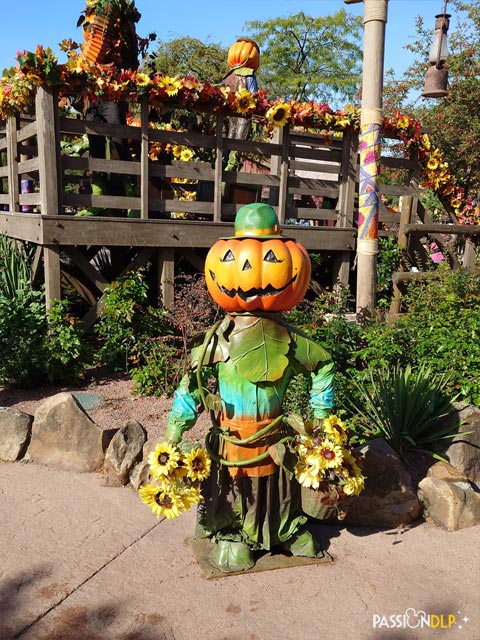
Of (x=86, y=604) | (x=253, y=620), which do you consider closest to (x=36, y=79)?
(x=86, y=604)

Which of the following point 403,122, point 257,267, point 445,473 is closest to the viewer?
point 257,267

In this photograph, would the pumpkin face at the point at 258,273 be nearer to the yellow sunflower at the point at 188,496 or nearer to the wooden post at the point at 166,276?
the yellow sunflower at the point at 188,496

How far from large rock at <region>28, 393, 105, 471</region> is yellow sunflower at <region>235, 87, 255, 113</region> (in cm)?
366

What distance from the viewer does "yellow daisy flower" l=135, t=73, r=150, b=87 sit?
17.0ft

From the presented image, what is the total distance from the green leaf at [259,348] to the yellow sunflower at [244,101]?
3905 millimetres

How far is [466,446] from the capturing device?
3615mm

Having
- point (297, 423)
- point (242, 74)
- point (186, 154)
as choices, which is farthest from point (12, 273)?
point (297, 423)

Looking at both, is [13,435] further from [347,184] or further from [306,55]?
[306,55]

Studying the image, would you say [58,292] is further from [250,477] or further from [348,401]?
[250,477]

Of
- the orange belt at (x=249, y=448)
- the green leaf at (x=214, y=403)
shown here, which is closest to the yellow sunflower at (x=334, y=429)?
the orange belt at (x=249, y=448)

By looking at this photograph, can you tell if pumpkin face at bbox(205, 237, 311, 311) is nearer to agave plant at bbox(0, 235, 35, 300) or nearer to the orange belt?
the orange belt

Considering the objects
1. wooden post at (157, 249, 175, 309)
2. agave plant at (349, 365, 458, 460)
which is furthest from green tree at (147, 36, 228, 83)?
agave plant at (349, 365, 458, 460)

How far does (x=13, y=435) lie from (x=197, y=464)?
1.95m

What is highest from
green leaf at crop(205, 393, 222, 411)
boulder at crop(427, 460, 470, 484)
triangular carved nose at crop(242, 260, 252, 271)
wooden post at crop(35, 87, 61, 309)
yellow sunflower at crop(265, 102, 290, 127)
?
yellow sunflower at crop(265, 102, 290, 127)
